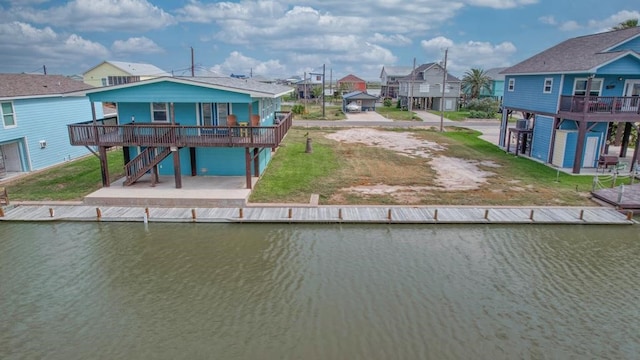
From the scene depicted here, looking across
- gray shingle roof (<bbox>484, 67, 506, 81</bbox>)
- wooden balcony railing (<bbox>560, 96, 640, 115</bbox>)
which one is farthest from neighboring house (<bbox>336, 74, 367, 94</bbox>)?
wooden balcony railing (<bbox>560, 96, 640, 115</bbox>)

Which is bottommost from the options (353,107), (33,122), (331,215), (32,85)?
(331,215)

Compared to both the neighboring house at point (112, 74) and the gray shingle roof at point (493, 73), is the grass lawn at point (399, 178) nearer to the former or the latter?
the neighboring house at point (112, 74)

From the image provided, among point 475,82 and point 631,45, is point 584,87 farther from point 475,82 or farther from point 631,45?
point 475,82

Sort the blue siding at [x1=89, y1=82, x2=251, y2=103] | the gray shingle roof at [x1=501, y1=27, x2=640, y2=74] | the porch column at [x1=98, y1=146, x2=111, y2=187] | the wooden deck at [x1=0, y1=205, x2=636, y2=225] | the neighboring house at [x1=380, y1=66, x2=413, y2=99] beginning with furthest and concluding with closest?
the neighboring house at [x1=380, y1=66, x2=413, y2=99] < the gray shingle roof at [x1=501, y1=27, x2=640, y2=74] < the porch column at [x1=98, y1=146, x2=111, y2=187] < the blue siding at [x1=89, y1=82, x2=251, y2=103] < the wooden deck at [x1=0, y1=205, x2=636, y2=225]

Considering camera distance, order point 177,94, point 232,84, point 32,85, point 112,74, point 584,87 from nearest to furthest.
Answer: point 177,94 < point 232,84 < point 584,87 < point 32,85 < point 112,74

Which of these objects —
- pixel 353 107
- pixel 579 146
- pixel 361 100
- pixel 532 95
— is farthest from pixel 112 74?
pixel 579 146

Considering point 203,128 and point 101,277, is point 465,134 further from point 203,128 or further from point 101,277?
point 101,277

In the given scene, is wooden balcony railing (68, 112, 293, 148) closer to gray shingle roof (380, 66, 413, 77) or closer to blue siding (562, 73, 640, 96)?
blue siding (562, 73, 640, 96)

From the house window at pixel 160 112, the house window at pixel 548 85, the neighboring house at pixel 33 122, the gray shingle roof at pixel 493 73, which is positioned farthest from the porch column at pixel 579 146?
the gray shingle roof at pixel 493 73
